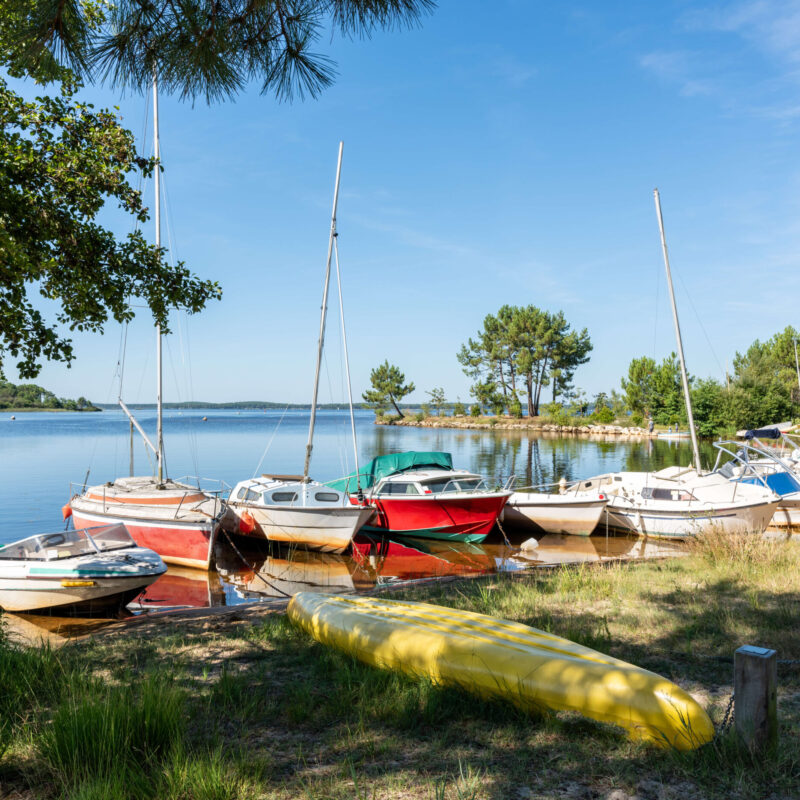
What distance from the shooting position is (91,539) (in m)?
11.4

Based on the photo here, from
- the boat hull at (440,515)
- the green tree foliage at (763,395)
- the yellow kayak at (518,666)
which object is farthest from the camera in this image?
the green tree foliage at (763,395)

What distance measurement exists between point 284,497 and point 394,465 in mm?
4073

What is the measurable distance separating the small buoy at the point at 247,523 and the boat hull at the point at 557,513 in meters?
8.05

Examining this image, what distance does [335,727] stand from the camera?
421 centimetres

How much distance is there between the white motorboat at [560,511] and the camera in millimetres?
18266

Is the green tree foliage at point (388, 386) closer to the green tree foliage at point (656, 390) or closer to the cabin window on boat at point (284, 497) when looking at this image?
the green tree foliage at point (656, 390)

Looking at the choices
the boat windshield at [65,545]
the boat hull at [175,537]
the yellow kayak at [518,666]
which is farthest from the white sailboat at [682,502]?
the yellow kayak at [518,666]

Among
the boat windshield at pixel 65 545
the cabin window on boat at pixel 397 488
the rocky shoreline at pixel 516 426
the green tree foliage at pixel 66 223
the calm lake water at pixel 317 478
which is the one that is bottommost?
the calm lake water at pixel 317 478

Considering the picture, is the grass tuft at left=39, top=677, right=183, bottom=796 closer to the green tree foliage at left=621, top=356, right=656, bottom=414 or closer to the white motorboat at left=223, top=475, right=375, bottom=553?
the white motorboat at left=223, top=475, right=375, bottom=553

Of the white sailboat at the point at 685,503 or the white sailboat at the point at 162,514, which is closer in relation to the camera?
the white sailboat at the point at 162,514

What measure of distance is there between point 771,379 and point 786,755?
215 ft

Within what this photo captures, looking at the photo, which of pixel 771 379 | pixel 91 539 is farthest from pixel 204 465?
pixel 771 379

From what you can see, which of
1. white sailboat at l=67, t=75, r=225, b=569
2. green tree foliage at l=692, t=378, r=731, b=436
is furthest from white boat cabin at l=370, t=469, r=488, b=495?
green tree foliage at l=692, t=378, r=731, b=436

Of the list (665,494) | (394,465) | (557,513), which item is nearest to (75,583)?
(394,465)
